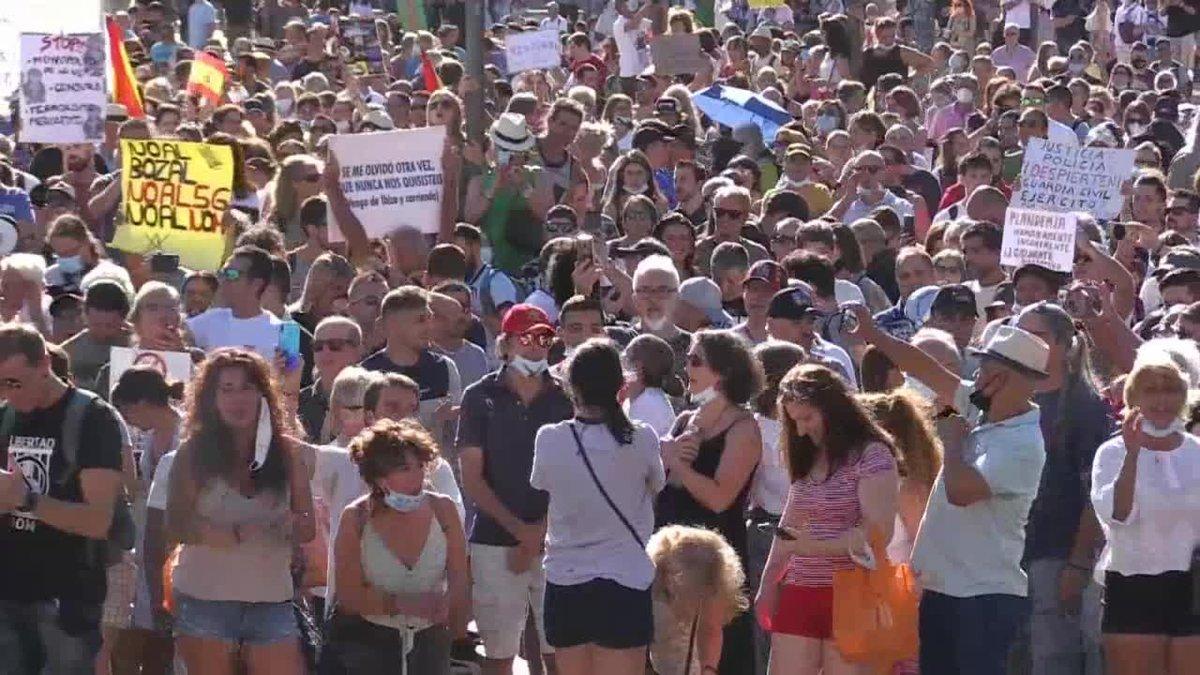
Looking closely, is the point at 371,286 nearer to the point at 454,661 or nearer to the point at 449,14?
the point at 454,661

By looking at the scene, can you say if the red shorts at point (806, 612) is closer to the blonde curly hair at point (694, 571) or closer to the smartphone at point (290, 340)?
the blonde curly hair at point (694, 571)

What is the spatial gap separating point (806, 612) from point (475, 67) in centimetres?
867

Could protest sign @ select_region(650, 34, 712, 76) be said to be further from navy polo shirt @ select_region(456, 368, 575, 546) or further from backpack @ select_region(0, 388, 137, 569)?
backpack @ select_region(0, 388, 137, 569)

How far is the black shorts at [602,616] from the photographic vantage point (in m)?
8.35

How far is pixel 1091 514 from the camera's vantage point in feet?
30.5

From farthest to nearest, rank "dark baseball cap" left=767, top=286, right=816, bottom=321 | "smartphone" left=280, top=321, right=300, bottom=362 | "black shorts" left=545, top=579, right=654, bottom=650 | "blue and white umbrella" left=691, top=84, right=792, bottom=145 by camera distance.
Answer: "blue and white umbrella" left=691, top=84, right=792, bottom=145 → "smartphone" left=280, top=321, right=300, bottom=362 → "dark baseball cap" left=767, top=286, right=816, bottom=321 → "black shorts" left=545, top=579, right=654, bottom=650

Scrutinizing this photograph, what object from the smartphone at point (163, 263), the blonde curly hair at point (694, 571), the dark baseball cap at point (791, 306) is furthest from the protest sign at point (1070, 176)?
the blonde curly hair at point (694, 571)

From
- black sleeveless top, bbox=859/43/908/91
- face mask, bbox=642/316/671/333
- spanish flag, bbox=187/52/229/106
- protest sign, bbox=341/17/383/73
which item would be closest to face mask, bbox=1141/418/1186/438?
face mask, bbox=642/316/671/333

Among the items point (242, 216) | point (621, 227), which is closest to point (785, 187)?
point (621, 227)

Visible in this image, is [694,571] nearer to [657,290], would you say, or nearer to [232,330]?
[657,290]

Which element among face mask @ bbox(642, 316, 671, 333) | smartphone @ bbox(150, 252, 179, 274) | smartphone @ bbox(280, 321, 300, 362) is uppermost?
face mask @ bbox(642, 316, 671, 333)

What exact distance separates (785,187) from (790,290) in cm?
554

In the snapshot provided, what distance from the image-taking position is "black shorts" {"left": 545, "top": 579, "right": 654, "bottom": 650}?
8.35 m

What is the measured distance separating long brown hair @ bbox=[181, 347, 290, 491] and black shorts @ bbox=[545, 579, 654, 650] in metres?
1.01
